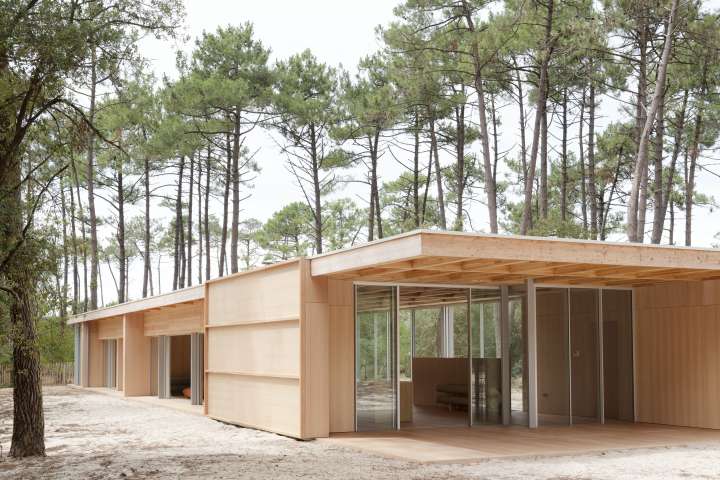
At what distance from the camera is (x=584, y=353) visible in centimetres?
1399

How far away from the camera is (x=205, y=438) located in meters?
12.5

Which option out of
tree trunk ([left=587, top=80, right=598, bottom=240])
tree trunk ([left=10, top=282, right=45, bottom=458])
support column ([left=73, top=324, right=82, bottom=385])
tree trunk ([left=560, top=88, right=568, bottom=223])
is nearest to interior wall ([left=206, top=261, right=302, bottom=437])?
tree trunk ([left=10, top=282, right=45, bottom=458])

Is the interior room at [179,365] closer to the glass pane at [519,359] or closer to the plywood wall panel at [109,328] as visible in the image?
the plywood wall panel at [109,328]

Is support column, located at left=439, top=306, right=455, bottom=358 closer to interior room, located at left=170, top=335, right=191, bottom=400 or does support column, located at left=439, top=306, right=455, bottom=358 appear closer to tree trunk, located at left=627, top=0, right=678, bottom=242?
tree trunk, located at left=627, top=0, right=678, bottom=242

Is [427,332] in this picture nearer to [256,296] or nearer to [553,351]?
[553,351]

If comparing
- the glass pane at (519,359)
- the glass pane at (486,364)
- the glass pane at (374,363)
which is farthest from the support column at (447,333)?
the glass pane at (374,363)

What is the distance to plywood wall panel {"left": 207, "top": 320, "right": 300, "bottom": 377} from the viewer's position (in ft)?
40.1

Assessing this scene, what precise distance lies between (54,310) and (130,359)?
40.5 feet

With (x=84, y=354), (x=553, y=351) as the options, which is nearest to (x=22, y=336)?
(x=553, y=351)

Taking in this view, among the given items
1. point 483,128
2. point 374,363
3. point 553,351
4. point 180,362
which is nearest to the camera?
point 374,363

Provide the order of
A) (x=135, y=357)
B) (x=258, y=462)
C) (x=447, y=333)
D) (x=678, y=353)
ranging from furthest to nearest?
(x=135, y=357), (x=447, y=333), (x=678, y=353), (x=258, y=462)

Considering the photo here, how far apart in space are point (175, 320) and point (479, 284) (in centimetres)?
959

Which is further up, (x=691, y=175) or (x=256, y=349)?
(x=691, y=175)

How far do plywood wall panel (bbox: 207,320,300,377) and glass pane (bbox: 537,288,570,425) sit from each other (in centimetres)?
427
